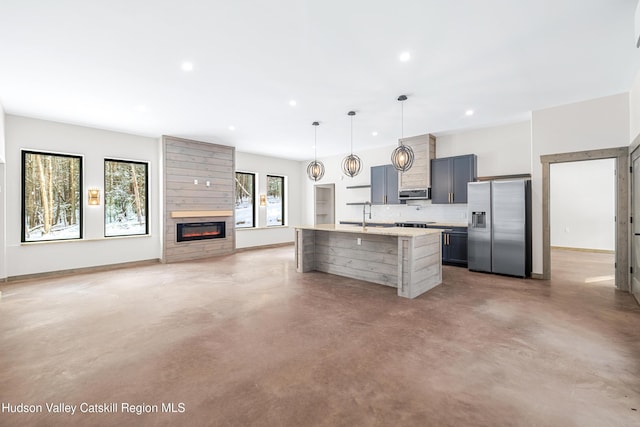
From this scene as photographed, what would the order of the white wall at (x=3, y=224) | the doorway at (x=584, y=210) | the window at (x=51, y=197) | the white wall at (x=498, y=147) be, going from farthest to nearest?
the doorway at (x=584, y=210)
the white wall at (x=498, y=147)
the window at (x=51, y=197)
the white wall at (x=3, y=224)

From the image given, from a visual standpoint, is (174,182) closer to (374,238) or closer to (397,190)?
(374,238)

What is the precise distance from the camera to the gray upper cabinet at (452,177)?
6.21 m

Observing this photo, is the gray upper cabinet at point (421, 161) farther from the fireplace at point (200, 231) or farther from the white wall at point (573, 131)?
the fireplace at point (200, 231)

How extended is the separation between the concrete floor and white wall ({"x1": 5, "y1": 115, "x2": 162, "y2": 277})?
1052mm

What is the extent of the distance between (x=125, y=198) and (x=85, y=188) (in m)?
0.78

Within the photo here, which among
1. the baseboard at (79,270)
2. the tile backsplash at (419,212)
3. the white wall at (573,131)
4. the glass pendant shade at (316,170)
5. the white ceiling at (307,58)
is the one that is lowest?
the baseboard at (79,270)

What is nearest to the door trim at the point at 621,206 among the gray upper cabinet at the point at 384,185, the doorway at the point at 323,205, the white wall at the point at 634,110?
the white wall at the point at 634,110

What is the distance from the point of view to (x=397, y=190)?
24.2 feet

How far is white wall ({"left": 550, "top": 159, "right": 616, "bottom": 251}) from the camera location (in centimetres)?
759

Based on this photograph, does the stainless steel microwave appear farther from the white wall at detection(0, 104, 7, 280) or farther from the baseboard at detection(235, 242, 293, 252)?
the white wall at detection(0, 104, 7, 280)

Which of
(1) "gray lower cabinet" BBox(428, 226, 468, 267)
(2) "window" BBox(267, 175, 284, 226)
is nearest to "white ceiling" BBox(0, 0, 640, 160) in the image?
(1) "gray lower cabinet" BBox(428, 226, 468, 267)

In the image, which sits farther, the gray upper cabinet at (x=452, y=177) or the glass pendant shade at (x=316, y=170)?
the gray upper cabinet at (x=452, y=177)

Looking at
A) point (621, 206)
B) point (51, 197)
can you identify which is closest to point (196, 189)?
point (51, 197)

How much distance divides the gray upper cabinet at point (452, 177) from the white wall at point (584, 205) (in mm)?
3648
